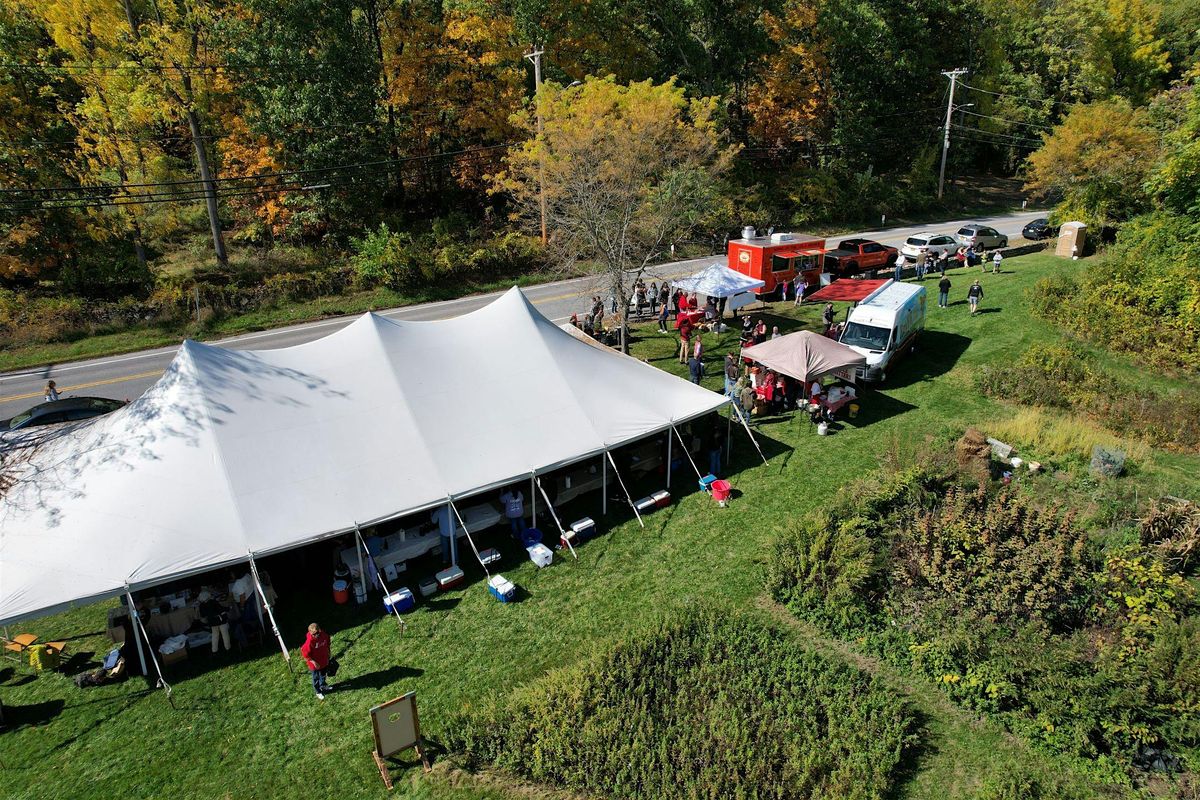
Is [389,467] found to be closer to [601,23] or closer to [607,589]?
[607,589]

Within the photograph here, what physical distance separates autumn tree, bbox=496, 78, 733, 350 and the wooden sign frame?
1389 centimetres

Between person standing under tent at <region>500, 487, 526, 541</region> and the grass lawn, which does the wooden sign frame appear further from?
person standing under tent at <region>500, 487, 526, 541</region>

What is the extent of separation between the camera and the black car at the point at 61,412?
1694cm

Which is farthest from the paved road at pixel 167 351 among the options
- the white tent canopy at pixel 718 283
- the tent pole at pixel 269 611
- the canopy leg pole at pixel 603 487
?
the tent pole at pixel 269 611

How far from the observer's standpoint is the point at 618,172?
2506 cm

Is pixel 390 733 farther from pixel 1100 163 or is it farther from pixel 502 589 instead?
pixel 1100 163

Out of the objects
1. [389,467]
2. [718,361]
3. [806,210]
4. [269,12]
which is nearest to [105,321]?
[269,12]

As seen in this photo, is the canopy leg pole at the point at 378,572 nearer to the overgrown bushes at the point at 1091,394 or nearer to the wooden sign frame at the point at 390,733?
the wooden sign frame at the point at 390,733

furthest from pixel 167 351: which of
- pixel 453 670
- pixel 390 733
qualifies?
pixel 390 733

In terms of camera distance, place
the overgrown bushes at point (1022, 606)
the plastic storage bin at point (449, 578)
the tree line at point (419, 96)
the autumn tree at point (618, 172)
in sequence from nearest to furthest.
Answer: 1. the overgrown bushes at point (1022, 606)
2. the plastic storage bin at point (449, 578)
3. the autumn tree at point (618, 172)
4. the tree line at point (419, 96)

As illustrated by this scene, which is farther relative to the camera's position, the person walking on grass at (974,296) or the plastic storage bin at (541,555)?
the person walking on grass at (974,296)

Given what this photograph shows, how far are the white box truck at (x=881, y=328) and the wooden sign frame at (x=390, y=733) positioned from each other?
15.6 meters

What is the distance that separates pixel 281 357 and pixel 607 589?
7764mm

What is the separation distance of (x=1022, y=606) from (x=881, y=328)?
36.6 feet
